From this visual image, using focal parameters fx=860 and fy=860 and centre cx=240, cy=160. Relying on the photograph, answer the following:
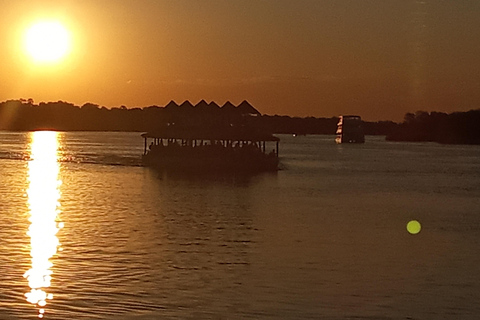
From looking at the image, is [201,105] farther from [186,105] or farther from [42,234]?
[42,234]

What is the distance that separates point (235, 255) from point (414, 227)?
10081 millimetres

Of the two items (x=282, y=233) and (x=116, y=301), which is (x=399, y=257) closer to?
(x=282, y=233)

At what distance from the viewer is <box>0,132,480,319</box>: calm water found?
16.2 m

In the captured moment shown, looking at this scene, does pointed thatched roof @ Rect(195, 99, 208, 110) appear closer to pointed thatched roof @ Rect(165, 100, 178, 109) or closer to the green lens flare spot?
pointed thatched roof @ Rect(165, 100, 178, 109)

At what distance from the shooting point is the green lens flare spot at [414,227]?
29383 millimetres

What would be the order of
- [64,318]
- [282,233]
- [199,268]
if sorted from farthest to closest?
[282,233], [199,268], [64,318]

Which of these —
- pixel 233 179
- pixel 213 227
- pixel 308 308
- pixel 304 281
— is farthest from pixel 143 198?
pixel 308 308

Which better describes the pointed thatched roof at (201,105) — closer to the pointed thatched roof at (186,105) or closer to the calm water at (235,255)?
the pointed thatched roof at (186,105)

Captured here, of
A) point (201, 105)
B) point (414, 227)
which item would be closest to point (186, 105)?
point (201, 105)

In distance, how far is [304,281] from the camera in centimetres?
1886

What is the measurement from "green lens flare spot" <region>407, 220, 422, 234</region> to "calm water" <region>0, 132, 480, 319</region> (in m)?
0.31

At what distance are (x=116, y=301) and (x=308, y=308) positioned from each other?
3598mm

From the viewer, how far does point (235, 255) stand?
22.9 metres

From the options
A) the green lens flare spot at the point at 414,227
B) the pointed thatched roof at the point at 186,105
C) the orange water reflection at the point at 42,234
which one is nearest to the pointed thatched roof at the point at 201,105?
the pointed thatched roof at the point at 186,105
